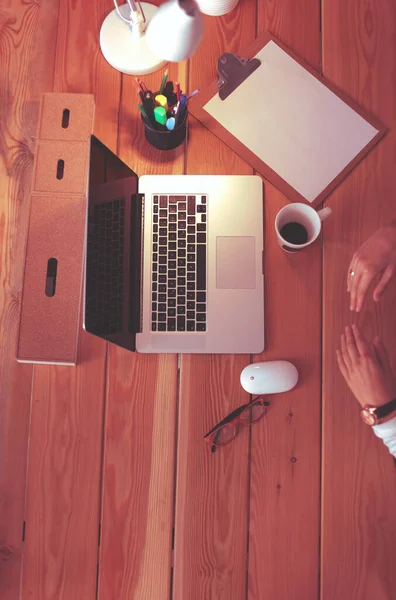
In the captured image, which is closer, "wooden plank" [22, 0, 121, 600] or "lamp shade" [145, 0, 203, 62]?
"lamp shade" [145, 0, 203, 62]

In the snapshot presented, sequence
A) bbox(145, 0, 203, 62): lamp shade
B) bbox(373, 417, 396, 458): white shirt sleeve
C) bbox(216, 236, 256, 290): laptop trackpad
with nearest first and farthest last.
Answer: bbox(145, 0, 203, 62): lamp shade
bbox(373, 417, 396, 458): white shirt sleeve
bbox(216, 236, 256, 290): laptop trackpad

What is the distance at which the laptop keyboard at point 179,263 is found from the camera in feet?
3.33

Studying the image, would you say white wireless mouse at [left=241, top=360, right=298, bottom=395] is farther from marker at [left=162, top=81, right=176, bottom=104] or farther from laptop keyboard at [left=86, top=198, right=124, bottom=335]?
marker at [left=162, top=81, right=176, bottom=104]

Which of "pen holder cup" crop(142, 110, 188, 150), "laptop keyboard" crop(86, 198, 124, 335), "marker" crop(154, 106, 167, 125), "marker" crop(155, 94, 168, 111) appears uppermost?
"marker" crop(155, 94, 168, 111)

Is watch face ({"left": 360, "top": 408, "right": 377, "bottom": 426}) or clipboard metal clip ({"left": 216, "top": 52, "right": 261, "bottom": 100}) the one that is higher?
clipboard metal clip ({"left": 216, "top": 52, "right": 261, "bottom": 100})

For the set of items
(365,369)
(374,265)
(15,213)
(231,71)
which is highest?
(231,71)

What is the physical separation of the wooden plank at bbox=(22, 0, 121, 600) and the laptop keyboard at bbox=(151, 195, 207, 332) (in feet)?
0.55

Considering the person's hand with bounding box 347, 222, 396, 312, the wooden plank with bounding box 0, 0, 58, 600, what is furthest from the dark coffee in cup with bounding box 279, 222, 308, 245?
the wooden plank with bounding box 0, 0, 58, 600

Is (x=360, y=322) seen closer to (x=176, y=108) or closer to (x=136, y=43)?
(x=176, y=108)

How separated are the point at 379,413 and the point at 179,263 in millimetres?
508

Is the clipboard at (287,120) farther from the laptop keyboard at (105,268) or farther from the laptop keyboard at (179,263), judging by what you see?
the laptop keyboard at (105,268)

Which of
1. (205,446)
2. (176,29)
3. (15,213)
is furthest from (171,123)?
(205,446)

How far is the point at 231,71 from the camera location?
1.07 m

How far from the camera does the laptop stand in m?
0.98
